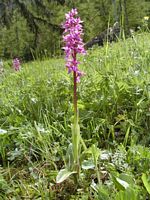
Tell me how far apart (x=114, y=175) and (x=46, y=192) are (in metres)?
0.39

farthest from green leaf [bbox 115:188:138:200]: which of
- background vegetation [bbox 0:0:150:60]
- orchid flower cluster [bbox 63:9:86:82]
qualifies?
background vegetation [bbox 0:0:150:60]

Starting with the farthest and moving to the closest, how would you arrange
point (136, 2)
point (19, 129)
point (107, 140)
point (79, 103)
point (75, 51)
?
1. point (136, 2)
2. point (79, 103)
3. point (19, 129)
4. point (107, 140)
5. point (75, 51)

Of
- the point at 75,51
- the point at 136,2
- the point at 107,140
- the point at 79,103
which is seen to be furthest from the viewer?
the point at 136,2

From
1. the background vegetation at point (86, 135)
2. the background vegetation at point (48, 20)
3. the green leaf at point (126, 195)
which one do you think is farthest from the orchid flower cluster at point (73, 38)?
the background vegetation at point (48, 20)

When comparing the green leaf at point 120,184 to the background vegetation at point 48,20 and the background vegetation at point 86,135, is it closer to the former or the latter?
the background vegetation at point 86,135

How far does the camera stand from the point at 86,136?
2254mm

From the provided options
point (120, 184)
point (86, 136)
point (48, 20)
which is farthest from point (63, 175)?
point (48, 20)

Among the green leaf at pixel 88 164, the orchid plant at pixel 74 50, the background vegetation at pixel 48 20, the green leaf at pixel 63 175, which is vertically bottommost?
the green leaf at pixel 63 175

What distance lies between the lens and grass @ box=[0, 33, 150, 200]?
1.72 metres

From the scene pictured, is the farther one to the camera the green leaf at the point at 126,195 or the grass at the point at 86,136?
the grass at the point at 86,136

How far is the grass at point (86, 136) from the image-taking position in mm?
1722

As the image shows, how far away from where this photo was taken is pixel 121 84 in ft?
8.05

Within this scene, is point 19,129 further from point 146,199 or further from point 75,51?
point 146,199

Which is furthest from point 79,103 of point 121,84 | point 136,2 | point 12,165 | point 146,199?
point 136,2
